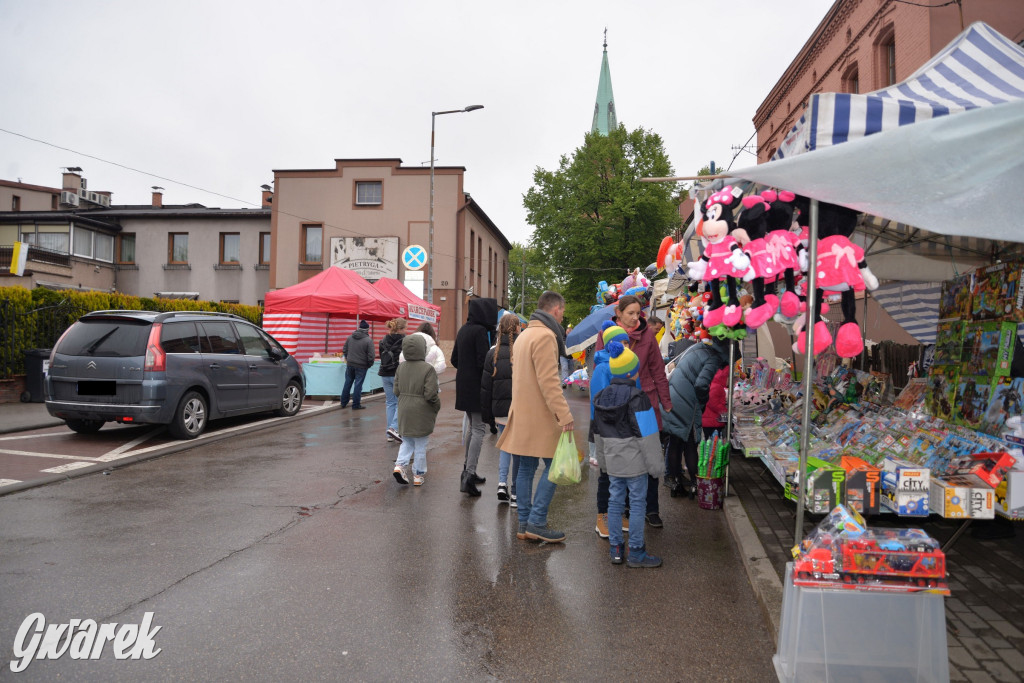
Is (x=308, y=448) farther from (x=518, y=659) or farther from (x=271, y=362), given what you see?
(x=518, y=659)

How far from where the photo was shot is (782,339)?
18547mm

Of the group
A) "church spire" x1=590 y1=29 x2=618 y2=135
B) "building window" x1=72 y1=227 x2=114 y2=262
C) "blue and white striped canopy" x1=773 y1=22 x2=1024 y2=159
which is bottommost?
"blue and white striped canopy" x1=773 y1=22 x2=1024 y2=159

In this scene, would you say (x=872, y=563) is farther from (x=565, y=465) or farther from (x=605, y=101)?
(x=605, y=101)

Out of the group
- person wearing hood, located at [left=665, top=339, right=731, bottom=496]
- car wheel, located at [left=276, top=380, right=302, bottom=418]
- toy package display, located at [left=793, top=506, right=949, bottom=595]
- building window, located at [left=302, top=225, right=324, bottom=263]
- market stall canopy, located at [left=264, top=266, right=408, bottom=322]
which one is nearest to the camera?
toy package display, located at [left=793, top=506, right=949, bottom=595]

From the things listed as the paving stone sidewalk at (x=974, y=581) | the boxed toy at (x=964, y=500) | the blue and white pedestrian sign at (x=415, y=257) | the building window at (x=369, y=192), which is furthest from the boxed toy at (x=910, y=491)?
the building window at (x=369, y=192)

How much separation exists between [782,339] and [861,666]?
1677cm

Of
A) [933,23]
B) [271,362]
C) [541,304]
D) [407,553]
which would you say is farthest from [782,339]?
[407,553]

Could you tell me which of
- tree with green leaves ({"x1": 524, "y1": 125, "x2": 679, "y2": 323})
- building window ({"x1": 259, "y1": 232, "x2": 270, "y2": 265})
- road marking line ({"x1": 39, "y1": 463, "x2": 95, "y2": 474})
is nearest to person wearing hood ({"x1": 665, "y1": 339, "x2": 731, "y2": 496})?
road marking line ({"x1": 39, "y1": 463, "x2": 95, "y2": 474})

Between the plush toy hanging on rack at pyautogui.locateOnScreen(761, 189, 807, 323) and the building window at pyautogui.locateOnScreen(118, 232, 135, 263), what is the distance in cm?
3506

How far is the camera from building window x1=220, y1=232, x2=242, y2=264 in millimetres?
32938

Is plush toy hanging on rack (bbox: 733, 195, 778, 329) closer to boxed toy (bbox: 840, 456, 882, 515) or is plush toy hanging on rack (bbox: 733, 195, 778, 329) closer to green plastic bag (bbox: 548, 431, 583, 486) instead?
boxed toy (bbox: 840, 456, 882, 515)

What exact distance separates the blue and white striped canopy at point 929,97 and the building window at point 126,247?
35413 millimetres

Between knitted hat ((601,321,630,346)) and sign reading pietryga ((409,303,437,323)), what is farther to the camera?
sign reading pietryga ((409,303,437,323))

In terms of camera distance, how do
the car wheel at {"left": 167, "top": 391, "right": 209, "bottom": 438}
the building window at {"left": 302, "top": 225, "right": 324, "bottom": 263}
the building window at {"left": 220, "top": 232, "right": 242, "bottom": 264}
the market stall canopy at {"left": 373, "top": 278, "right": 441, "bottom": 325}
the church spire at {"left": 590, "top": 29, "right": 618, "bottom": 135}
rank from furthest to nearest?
the church spire at {"left": 590, "top": 29, "right": 618, "bottom": 135} → the building window at {"left": 220, "top": 232, "right": 242, "bottom": 264} → the building window at {"left": 302, "top": 225, "right": 324, "bottom": 263} → the market stall canopy at {"left": 373, "top": 278, "right": 441, "bottom": 325} → the car wheel at {"left": 167, "top": 391, "right": 209, "bottom": 438}
